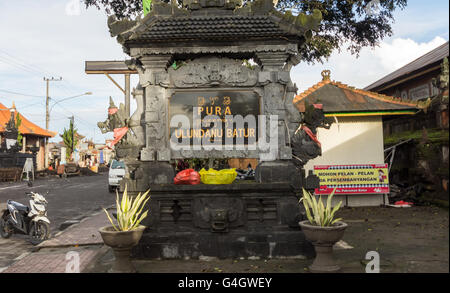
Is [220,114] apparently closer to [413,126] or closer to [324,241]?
[324,241]

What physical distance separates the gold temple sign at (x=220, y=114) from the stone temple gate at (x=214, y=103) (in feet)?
0.06

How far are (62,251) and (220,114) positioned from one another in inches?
177

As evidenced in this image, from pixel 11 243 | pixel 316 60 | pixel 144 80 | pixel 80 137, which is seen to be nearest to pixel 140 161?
pixel 144 80

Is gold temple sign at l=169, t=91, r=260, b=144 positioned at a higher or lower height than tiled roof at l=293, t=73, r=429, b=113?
lower

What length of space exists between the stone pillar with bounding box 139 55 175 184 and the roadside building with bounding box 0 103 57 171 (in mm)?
35437

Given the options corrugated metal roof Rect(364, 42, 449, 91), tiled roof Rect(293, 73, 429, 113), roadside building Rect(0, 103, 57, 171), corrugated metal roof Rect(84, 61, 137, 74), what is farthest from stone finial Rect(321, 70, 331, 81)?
roadside building Rect(0, 103, 57, 171)

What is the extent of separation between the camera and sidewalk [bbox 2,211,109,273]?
6.36 m

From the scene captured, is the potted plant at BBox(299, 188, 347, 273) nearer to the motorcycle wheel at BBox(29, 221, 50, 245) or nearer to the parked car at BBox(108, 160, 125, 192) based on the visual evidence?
the motorcycle wheel at BBox(29, 221, 50, 245)

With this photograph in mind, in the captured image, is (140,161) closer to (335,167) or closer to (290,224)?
(290,224)

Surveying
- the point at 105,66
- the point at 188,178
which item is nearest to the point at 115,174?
the point at 105,66

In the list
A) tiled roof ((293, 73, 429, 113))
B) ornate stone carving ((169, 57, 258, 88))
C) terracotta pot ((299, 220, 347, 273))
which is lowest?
terracotta pot ((299, 220, 347, 273))

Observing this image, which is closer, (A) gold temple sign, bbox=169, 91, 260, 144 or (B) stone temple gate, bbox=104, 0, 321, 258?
(B) stone temple gate, bbox=104, 0, 321, 258

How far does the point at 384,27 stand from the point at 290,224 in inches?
486
